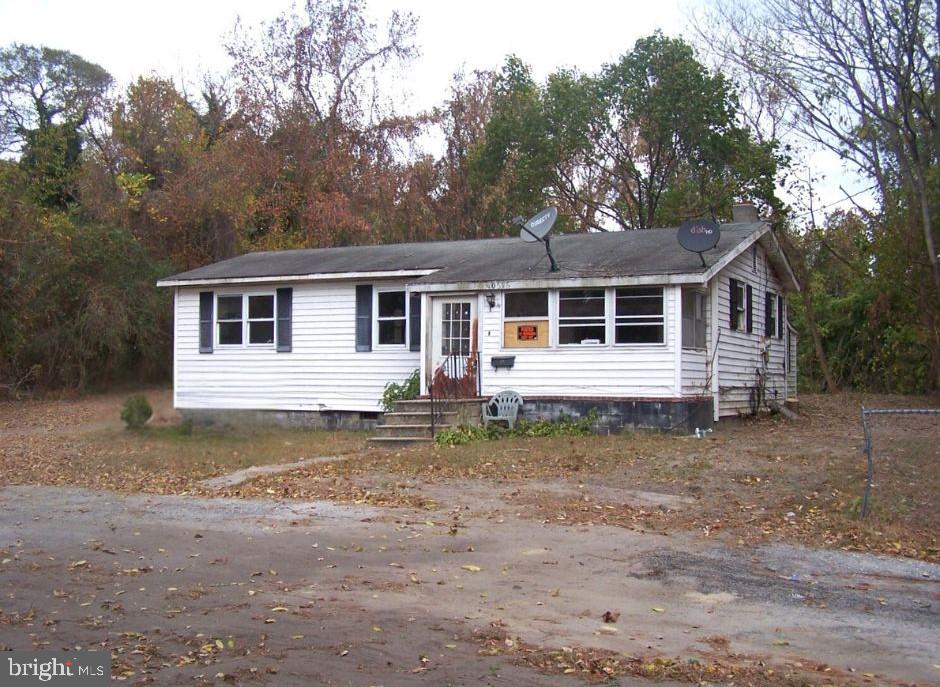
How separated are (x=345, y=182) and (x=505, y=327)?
A: 1839 centimetres

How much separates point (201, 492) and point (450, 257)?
1041 cm

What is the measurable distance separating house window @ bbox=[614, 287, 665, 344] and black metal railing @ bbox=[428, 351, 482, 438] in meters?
2.94

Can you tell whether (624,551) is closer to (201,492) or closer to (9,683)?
(9,683)

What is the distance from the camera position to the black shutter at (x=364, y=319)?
21.7 metres

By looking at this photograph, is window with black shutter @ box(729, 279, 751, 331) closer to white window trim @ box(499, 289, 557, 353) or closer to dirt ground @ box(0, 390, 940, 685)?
white window trim @ box(499, 289, 557, 353)

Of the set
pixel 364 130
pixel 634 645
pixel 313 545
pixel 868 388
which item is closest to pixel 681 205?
pixel 868 388

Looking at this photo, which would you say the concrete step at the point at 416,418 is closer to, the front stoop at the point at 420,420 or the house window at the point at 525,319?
the front stoop at the point at 420,420

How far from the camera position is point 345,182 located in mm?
35969

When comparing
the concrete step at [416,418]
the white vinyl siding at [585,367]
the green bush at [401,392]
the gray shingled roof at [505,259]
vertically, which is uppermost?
the gray shingled roof at [505,259]

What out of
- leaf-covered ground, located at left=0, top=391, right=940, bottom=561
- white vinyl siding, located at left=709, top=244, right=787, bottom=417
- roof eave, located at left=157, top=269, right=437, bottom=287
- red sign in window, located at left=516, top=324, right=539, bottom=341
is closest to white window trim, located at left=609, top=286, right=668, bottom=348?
red sign in window, located at left=516, top=324, right=539, bottom=341

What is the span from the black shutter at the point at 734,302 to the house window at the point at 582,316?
349 cm

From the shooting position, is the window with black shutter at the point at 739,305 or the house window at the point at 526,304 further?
the window with black shutter at the point at 739,305

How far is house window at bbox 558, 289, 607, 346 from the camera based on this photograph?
60.9 ft

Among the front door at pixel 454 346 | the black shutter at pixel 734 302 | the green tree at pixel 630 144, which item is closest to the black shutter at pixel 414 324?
the front door at pixel 454 346
